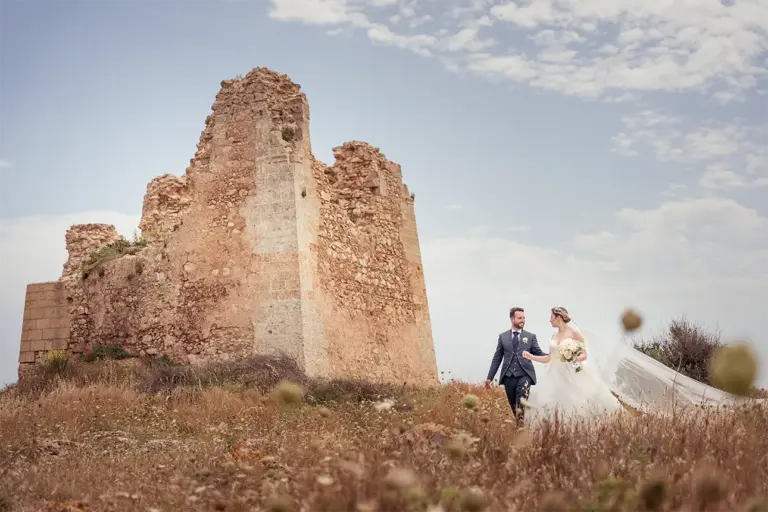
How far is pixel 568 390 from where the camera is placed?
9.58 meters

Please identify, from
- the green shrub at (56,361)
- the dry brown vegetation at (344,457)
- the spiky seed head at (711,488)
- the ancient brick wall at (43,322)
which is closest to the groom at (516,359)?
the dry brown vegetation at (344,457)

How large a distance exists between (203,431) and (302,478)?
5.97m

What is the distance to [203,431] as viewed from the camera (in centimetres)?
1044

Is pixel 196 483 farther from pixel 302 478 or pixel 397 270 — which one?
pixel 397 270

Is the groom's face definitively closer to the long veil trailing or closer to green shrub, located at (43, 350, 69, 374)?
the long veil trailing

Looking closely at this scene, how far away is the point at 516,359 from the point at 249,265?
21.1 ft

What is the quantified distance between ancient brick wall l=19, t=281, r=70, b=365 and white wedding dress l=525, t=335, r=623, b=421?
11187 mm

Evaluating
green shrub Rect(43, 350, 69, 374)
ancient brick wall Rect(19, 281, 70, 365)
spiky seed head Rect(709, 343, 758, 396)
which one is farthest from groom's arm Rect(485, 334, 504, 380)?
ancient brick wall Rect(19, 281, 70, 365)

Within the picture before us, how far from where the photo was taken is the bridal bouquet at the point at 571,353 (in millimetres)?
9648

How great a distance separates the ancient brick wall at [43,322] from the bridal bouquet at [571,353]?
1141cm

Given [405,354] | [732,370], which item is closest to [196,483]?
[732,370]

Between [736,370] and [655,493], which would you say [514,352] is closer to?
[655,493]

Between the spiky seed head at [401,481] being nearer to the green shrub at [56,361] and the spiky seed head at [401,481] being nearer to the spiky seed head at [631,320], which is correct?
the spiky seed head at [631,320]

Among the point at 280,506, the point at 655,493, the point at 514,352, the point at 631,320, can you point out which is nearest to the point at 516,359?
the point at 514,352
